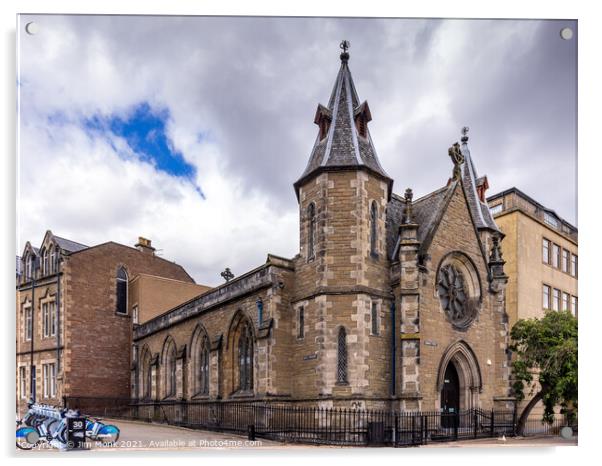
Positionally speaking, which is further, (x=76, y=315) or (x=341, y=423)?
(x=76, y=315)

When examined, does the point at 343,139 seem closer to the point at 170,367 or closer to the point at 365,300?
the point at 365,300

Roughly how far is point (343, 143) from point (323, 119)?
36.4 inches

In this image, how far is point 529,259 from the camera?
21.8m

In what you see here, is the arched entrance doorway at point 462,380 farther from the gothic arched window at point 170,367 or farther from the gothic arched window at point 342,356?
the gothic arched window at point 170,367

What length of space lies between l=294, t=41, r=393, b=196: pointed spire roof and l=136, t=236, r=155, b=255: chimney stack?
434cm

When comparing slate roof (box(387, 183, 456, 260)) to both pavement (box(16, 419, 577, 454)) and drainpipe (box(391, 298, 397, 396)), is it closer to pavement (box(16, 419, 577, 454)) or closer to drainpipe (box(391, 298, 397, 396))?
drainpipe (box(391, 298, 397, 396))

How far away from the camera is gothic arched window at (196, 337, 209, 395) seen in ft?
75.7

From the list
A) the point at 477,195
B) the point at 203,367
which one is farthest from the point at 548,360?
the point at 203,367

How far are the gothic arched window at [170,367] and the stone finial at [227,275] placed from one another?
7289 millimetres

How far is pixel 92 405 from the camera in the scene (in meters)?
18.8

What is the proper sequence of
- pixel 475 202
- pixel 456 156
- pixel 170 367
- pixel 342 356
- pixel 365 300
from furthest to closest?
pixel 170 367 → pixel 475 202 → pixel 456 156 → pixel 365 300 → pixel 342 356

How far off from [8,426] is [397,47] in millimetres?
11187

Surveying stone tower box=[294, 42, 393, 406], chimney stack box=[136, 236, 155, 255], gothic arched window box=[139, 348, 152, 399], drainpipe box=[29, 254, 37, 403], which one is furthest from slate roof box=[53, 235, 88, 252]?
gothic arched window box=[139, 348, 152, 399]

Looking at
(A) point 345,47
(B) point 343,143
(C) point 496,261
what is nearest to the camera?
(A) point 345,47
